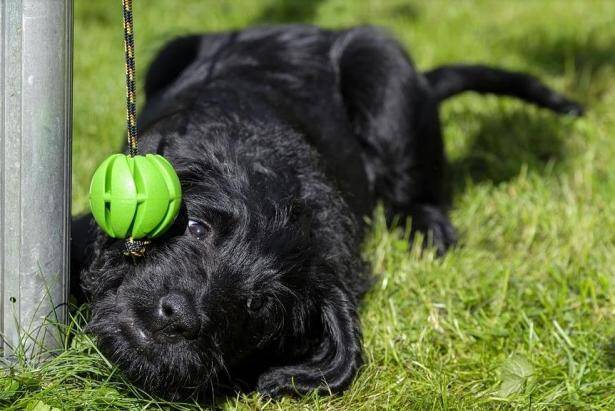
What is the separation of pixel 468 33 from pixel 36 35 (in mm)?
4822

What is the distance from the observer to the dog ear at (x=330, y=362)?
2.95 meters

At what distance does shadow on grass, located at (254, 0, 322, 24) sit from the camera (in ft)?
22.7

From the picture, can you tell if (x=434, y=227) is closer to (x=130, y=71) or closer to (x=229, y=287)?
(x=229, y=287)

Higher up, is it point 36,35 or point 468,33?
point 36,35

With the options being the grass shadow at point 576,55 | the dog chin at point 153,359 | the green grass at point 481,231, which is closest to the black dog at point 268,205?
the dog chin at point 153,359

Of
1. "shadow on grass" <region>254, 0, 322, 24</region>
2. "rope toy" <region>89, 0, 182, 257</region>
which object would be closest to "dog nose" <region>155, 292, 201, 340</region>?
"rope toy" <region>89, 0, 182, 257</region>

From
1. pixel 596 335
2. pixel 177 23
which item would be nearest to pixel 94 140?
pixel 177 23

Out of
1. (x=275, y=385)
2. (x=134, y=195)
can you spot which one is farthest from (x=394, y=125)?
(x=134, y=195)

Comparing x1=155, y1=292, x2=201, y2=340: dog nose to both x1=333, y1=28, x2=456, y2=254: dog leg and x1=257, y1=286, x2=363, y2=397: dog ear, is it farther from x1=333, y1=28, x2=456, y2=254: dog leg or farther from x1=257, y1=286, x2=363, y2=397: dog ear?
x1=333, y1=28, x2=456, y2=254: dog leg

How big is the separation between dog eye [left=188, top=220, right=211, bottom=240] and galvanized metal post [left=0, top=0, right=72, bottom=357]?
391 mm

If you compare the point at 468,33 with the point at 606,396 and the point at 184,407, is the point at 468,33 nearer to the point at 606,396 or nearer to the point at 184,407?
the point at 606,396

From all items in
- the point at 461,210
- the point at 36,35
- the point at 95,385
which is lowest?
the point at 461,210

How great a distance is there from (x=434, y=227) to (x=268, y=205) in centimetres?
162

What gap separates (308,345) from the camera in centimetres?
314
